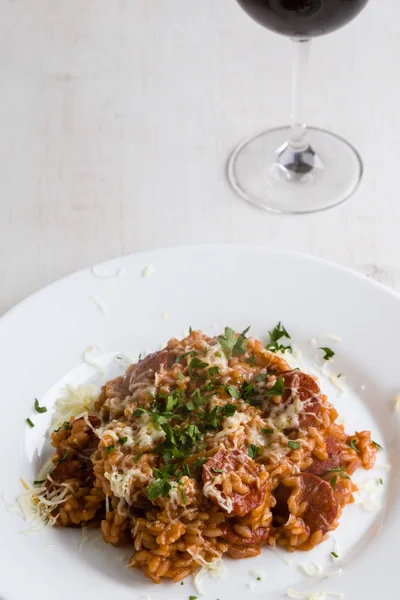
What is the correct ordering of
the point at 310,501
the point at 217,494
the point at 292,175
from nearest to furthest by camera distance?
the point at 217,494, the point at 310,501, the point at 292,175

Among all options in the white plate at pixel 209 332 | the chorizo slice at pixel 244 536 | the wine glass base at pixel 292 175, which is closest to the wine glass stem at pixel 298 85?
the wine glass base at pixel 292 175

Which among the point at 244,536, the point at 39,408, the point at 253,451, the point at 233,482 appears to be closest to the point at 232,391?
the point at 253,451

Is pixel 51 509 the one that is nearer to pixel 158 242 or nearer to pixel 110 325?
pixel 110 325

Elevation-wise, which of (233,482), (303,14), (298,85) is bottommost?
(233,482)

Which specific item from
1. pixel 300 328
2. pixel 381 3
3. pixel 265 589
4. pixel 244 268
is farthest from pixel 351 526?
pixel 381 3

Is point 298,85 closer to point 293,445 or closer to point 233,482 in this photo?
point 293,445

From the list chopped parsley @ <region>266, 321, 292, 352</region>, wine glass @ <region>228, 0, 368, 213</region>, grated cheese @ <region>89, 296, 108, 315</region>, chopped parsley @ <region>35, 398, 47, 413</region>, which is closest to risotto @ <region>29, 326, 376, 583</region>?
chopped parsley @ <region>35, 398, 47, 413</region>
